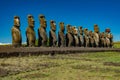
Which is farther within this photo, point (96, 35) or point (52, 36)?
point (96, 35)

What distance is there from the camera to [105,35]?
137 feet

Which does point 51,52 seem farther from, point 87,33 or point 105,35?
point 105,35

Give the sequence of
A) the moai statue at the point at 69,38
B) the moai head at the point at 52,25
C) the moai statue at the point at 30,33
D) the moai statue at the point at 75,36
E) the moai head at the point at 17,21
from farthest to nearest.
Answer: the moai statue at the point at 75,36 < the moai statue at the point at 69,38 < the moai head at the point at 52,25 < the moai statue at the point at 30,33 < the moai head at the point at 17,21

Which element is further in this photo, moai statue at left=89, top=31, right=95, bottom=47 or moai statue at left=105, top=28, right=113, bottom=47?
moai statue at left=105, top=28, right=113, bottom=47

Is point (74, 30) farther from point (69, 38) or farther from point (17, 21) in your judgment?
point (17, 21)

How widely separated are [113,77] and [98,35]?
1281 inches

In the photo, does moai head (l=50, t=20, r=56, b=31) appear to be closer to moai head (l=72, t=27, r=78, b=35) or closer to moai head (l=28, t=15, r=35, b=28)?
moai head (l=28, t=15, r=35, b=28)

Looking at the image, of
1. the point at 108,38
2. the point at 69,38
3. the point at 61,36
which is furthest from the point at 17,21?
the point at 108,38

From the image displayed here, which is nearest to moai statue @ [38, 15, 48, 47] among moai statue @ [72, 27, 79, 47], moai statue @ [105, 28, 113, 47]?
moai statue @ [72, 27, 79, 47]

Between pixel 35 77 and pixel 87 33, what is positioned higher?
pixel 87 33

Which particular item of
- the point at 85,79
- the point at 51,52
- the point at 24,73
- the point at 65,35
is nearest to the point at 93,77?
the point at 85,79

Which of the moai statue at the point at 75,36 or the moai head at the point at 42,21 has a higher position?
the moai head at the point at 42,21

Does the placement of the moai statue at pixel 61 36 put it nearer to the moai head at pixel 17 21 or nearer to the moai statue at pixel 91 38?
the moai statue at pixel 91 38

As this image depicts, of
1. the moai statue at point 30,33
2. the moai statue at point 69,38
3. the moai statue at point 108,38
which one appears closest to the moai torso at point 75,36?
the moai statue at point 69,38
